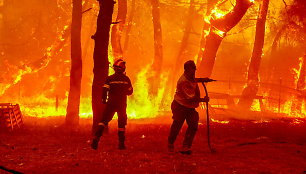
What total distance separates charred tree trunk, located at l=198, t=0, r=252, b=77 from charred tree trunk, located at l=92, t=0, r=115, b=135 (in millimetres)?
7274

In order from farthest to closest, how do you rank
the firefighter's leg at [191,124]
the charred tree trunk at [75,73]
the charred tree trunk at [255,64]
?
1. the charred tree trunk at [255,64]
2. the charred tree trunk at [75,73]
3. the firefighter's leg at [191,124]

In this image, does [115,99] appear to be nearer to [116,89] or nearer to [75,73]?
[116,89]

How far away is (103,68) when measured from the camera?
1176cm

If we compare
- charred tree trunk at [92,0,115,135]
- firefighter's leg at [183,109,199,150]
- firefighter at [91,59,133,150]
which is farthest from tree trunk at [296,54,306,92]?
firefighter at [91,59,133,150]

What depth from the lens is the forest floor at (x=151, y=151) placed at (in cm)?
767

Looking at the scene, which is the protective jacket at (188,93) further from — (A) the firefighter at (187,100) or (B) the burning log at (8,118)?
(B) the burning log at (8,118)

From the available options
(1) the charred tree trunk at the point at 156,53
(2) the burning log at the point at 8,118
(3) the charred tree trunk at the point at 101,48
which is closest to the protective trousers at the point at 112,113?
(3) the charred tree trunk at the point at 101,48

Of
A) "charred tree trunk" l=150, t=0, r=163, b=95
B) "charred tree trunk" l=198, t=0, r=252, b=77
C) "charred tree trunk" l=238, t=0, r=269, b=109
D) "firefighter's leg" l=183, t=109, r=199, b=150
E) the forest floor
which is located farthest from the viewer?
"charred tree trunk" l=150, t=0, r=163, b=95

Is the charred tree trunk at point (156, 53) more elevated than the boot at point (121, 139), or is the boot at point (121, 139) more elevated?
the charred tree trunk at point (156, 53)

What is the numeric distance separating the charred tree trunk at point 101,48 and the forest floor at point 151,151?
3.67 ft

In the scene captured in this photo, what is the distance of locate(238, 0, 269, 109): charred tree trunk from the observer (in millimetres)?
21031

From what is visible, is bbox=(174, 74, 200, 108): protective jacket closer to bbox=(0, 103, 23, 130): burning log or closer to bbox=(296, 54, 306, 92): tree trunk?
bbox=(0, 103, 23, 130): burning log

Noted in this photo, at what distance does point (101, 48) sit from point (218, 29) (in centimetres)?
772

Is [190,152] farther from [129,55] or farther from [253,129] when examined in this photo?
[129,55]
